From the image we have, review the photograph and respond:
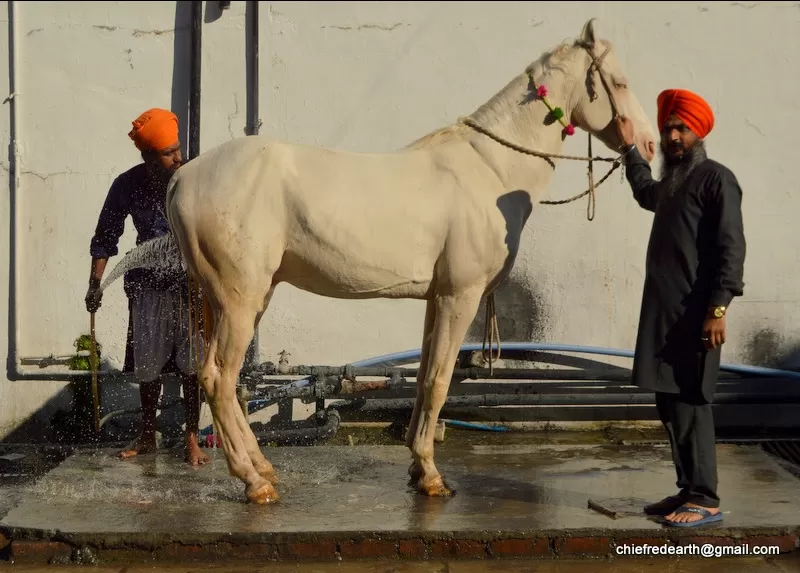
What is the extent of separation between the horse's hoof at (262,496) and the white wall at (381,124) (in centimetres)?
234

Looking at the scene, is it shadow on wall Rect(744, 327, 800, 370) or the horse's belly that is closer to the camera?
the horse's belly

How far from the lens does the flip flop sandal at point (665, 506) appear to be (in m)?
5.02

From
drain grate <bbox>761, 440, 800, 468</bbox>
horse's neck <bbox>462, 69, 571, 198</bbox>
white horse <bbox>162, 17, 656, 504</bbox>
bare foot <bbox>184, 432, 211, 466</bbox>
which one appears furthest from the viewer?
drain grate <bbox>761, 440, 800, 468</bbox>

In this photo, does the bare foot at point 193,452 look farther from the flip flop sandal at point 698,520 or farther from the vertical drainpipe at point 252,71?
the flip flop sandal at point 698,520

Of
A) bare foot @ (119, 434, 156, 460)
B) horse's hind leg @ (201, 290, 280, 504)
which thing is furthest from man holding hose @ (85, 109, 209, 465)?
horse's hind leg @ (201, 290, 280, 504)

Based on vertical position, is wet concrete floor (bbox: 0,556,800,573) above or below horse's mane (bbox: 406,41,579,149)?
below

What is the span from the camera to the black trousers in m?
4.87

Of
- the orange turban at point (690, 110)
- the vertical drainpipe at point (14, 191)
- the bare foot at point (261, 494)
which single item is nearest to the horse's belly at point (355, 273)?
the bare foot at point (261, 494)

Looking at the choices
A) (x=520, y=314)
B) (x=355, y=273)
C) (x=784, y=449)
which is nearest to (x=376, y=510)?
(x=355, y=273)

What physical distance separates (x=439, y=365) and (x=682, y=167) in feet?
4.90

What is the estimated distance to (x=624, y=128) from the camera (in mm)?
5566

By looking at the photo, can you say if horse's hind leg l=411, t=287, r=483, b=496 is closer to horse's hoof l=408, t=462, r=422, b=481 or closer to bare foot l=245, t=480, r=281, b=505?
horse's hoof l=408, t=462, r=422, b=481

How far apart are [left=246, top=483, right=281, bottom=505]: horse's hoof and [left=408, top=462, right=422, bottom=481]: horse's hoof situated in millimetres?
737

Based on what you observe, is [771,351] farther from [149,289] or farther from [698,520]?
[149,289]
